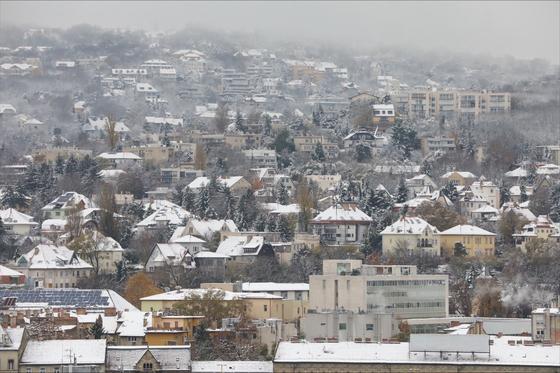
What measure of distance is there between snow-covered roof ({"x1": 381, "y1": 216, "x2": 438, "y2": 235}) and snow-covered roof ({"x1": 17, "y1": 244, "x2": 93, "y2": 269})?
13480mm

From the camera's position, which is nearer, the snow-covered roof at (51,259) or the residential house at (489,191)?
the snow-covered roof at (51,259)

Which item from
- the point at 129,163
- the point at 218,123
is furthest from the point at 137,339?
the point at 218,123

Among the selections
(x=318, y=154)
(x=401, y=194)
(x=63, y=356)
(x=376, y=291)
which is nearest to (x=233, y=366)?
(x=63, y=356)

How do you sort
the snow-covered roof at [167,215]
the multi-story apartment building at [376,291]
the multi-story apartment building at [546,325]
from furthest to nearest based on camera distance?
the snow-covered roof at [167,215], the multi-story apartment building at [376,291], the multi-story apartment building at [546,325]

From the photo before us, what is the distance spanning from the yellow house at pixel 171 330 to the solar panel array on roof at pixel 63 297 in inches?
328

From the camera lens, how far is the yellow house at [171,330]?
7875 centimetres

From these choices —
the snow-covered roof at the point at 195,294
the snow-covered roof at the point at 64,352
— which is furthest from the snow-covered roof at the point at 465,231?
the snow-covered roof at the point at 64,352

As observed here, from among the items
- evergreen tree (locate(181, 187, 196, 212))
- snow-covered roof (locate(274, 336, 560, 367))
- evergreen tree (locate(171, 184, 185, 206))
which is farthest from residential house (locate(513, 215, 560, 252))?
snow-covered roof (locate(274, 336, 560, 367))

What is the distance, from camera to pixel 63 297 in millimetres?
94688

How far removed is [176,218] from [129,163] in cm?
2119

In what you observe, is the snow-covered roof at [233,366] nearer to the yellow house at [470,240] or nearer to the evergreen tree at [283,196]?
the yellow house at [470,240]

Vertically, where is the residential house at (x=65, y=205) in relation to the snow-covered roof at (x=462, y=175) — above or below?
above

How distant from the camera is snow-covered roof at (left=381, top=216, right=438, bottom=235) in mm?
116250

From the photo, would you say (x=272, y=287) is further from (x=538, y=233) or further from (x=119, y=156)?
(x=119, y=156)
